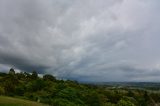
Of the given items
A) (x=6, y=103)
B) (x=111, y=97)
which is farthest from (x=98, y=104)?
(x=111, y=97)

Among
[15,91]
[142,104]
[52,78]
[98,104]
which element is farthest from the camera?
[52,78]

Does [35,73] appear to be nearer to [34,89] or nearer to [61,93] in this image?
[34,89]

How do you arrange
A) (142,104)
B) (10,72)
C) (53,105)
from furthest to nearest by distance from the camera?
(10,72) → (142,104) → (53,105)

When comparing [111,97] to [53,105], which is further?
[111,97]

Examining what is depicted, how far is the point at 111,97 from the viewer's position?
133375 mm

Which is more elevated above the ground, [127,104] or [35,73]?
[35,73]

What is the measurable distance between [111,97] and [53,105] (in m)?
67.2

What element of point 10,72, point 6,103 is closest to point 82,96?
point 6,103

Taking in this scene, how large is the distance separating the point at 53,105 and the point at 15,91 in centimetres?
3069

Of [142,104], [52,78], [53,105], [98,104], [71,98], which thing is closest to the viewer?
[53,105]

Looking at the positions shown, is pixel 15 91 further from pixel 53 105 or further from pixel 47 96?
pixel 53 105

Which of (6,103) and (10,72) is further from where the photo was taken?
(10,72)

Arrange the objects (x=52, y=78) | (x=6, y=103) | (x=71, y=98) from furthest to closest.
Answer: (x=52, y=78)
(x=71, y=98)
(x=6, y=103)

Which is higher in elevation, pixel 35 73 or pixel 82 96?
pixel 35 73
